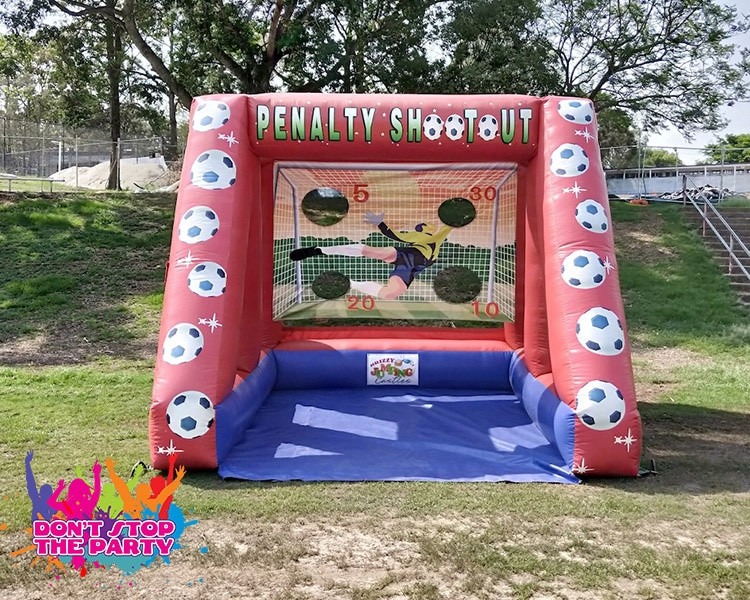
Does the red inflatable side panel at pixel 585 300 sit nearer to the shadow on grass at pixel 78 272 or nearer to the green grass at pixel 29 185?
the shadow on grass at pixel 78 272

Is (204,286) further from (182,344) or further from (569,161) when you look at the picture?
(569,161)

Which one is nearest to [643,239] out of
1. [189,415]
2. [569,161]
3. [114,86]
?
[569,161]

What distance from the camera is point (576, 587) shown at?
2.66 m

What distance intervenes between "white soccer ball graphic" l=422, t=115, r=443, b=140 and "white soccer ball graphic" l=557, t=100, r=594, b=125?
0.80 meters

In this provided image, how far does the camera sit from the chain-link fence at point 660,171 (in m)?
16.5

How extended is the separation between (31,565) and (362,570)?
49.9 inches

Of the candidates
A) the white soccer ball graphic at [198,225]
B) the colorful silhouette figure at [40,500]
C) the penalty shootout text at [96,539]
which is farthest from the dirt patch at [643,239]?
the colorful silhouette figure at [40,500]

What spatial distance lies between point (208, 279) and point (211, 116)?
1.16 m

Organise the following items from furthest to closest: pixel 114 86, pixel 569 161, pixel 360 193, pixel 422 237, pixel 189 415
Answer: pixel 114 86 < pixel 422 237 < pixel 360 193 < pixel 569 161 < pixel 189 415

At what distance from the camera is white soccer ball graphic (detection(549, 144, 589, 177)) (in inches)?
178

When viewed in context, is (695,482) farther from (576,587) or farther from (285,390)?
(285,390)

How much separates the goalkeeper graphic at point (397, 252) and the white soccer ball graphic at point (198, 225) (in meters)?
2.19

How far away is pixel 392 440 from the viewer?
4.59 meters

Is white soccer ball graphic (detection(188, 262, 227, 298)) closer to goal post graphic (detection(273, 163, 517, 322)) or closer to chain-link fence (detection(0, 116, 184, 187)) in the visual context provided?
goal post graphic (detection(273, 163, 517, 322))
